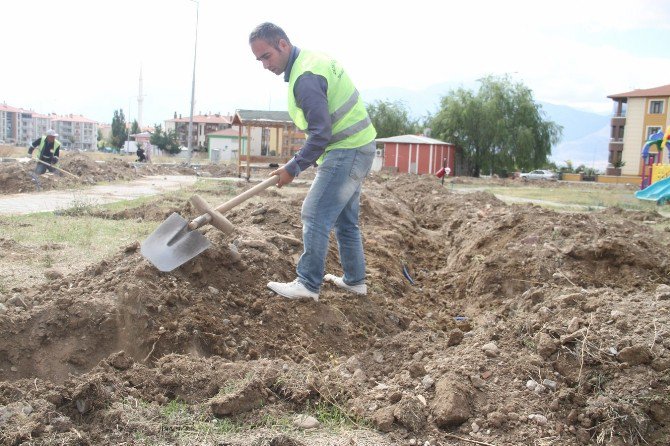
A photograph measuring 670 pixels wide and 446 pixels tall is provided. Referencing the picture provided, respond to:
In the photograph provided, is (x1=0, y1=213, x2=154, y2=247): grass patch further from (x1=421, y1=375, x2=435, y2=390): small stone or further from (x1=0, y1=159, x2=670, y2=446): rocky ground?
(x1=421, y1=375, x2=435, y2=390): small stone

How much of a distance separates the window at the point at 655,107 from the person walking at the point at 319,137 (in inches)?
2796

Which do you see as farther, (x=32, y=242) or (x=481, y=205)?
(x=481, y=205)

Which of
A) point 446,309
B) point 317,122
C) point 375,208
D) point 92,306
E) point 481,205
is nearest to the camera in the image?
point 92,306

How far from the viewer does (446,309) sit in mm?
5543

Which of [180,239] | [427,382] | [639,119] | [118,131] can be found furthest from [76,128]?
[427,382]

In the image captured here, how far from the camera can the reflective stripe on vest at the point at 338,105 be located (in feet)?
13.9

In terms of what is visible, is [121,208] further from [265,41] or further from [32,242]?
[265,41]

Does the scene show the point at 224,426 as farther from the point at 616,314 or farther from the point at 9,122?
the point at 9,122

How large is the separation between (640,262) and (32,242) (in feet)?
19.8

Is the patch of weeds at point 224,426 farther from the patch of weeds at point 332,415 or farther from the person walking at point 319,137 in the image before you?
the person walking at point 319,137

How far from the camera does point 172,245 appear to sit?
14.0 feet

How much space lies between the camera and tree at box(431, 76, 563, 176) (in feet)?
149

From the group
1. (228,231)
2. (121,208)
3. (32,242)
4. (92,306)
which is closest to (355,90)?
(228,231)

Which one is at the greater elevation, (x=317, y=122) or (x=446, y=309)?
(x=317, y=122)
